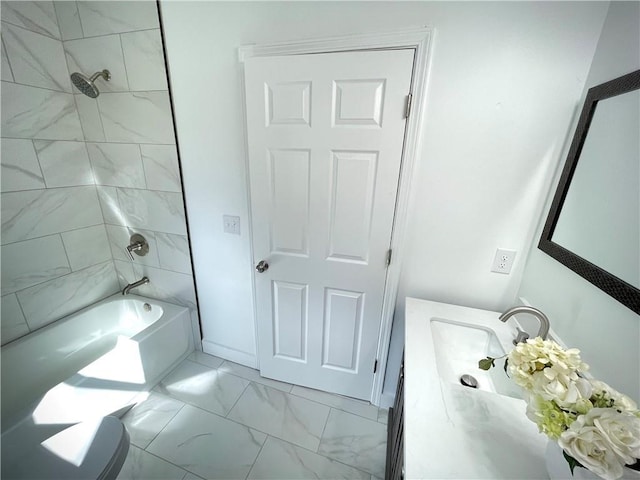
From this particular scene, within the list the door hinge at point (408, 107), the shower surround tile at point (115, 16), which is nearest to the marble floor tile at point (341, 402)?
the door hinge at point (408, 107)

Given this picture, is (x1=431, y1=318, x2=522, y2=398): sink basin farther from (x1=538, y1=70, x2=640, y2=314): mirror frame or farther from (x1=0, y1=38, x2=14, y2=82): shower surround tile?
(x1=0, y1=38, x2=14, y2=82): shower surround tile

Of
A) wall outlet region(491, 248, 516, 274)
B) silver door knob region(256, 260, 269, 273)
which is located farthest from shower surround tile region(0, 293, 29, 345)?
wall outlet region(491, 248, 516, 274)

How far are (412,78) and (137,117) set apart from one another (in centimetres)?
151

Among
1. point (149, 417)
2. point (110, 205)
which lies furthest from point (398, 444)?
point (110, 205)

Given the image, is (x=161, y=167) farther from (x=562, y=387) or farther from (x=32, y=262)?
(x=562, y=387)

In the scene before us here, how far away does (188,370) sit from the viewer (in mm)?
1764

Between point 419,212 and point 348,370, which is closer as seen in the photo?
point 419,212

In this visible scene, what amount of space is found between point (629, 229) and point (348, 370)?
1.38m

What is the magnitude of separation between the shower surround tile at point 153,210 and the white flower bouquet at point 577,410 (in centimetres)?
174

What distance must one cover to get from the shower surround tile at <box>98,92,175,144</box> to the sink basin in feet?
5.73

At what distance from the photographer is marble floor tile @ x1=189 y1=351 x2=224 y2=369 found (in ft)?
5.97

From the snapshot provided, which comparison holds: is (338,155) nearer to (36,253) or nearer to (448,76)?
(448,76)

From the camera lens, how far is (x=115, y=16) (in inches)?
51.1

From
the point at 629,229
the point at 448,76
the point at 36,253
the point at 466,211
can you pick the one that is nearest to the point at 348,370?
the point at 466,211
